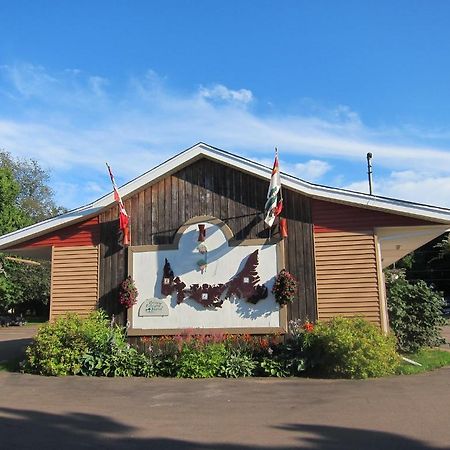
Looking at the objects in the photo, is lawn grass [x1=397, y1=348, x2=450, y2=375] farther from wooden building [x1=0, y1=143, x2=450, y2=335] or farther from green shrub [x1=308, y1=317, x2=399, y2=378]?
wooden building [x1=0, y1=143, x2=450, y2=335]

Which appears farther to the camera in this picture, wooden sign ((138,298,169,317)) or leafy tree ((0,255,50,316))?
leafy tree ((0,255,50,316))

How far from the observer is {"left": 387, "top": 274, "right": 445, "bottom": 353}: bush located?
14742 mm

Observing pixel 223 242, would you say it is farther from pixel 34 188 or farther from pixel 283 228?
→ pixel 34 188

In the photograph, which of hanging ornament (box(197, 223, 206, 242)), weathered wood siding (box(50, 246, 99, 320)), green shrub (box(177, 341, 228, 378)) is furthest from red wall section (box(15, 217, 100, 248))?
green shrub (box(177, 341, 228, 378))

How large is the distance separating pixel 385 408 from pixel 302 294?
486 centimetres

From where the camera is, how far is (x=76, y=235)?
46.0ft

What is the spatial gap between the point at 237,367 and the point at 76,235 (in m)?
5.62

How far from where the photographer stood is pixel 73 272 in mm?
13867

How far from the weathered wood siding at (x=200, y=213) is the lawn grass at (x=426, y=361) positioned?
2805mm

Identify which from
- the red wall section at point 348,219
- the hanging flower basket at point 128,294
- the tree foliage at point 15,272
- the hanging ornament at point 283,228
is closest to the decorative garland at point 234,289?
the hanging ornament at point 283,228

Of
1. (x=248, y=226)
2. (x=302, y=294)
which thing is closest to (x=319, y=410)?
(x=302, y=294)

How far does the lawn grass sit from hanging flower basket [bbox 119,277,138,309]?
20.5 ft

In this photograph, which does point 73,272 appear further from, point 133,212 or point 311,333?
point 311,333

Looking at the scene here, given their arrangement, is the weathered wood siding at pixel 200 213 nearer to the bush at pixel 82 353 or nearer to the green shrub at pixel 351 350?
the bush at pixel 82 353
